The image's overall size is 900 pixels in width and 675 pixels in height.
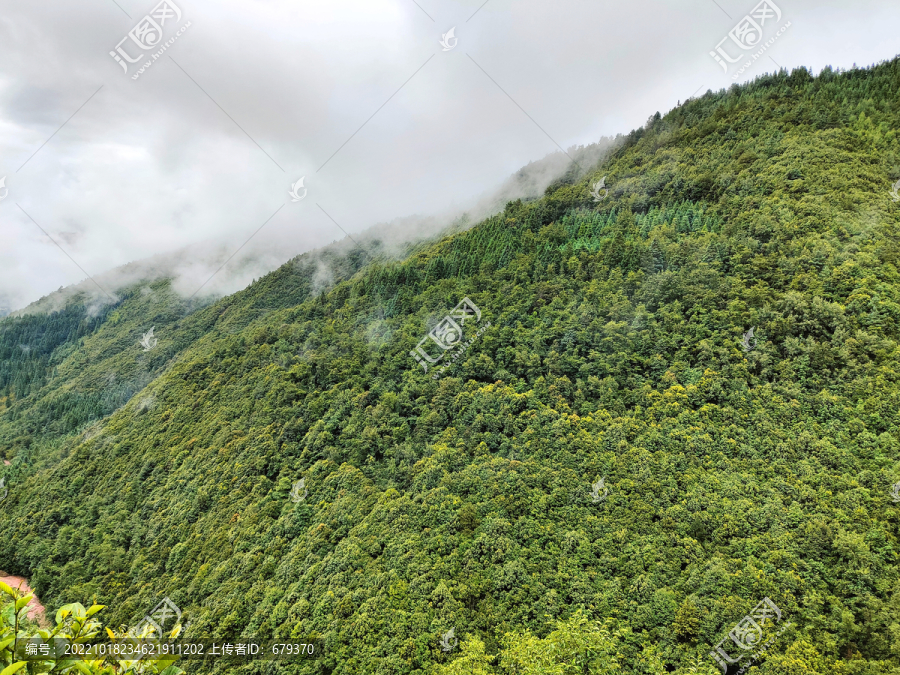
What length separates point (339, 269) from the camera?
130 metres

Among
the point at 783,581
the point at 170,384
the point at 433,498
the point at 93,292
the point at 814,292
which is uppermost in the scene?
the point at 93,292

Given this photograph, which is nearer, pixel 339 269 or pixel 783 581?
pixel 783 581

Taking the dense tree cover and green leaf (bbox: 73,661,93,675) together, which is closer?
green leaf (bbox: 73,661,93,675)

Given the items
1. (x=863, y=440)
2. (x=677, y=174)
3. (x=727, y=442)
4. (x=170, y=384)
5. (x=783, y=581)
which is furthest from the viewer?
→ (x=170, y=384)

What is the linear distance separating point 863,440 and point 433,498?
39.6 metres

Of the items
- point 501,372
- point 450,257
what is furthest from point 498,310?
point 450,257

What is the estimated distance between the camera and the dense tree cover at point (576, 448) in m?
33.1

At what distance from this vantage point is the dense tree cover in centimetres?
3306

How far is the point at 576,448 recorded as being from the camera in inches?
1870

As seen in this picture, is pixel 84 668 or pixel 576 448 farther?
pixel 576 448

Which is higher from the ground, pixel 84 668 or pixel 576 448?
pixel 84 668

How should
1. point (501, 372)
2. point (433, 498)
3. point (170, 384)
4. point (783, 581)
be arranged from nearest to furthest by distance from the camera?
point (783, 581), point (433, 498), point (501, 372), point (170, 384)

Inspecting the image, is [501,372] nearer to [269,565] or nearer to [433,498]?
[433,498]

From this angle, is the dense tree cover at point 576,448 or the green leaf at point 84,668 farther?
the dense tree cover at point 576,448
